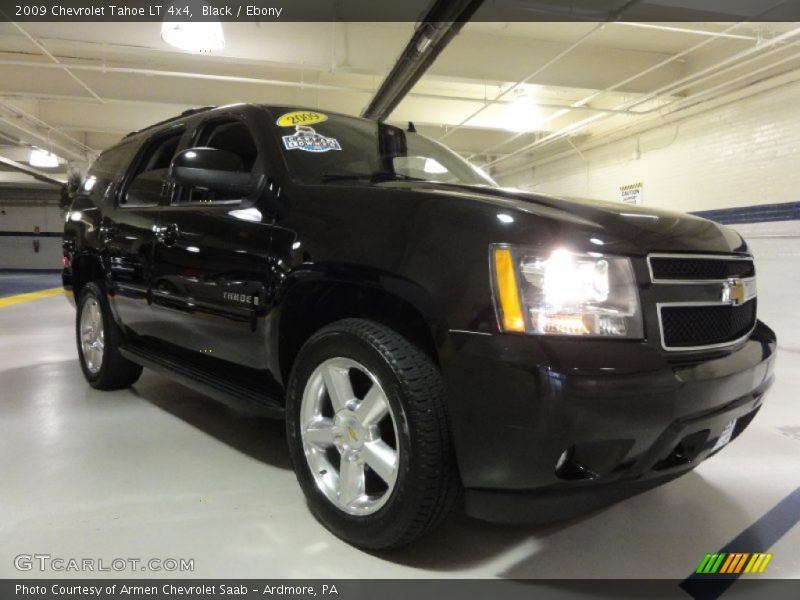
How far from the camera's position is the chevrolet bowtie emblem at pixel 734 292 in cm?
165

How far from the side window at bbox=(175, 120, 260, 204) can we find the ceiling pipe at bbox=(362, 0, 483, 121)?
1458mm

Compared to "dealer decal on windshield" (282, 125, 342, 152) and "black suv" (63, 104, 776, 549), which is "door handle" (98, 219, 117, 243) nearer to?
"black suv" (63, 104, 776, 549)

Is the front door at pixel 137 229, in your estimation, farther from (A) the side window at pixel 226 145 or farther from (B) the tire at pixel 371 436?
(B) the tire at pixel 371 436

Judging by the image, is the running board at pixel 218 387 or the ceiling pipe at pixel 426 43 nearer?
the running board at pixel 218 387

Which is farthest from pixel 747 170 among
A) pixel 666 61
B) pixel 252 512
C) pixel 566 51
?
pixel 252 512

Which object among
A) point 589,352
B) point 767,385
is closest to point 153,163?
point 589,352

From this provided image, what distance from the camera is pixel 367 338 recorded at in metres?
1.62

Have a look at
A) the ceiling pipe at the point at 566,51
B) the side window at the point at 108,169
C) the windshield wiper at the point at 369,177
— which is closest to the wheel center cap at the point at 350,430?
the windshield wiper at the point at 369,177

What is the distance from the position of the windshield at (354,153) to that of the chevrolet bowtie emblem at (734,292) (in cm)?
132

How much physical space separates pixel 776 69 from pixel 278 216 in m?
7.70

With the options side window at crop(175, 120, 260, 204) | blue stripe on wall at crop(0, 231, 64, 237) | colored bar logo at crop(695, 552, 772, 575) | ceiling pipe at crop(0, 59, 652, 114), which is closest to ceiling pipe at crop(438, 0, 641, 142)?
ceiling pipe at crop(0, 59, 652, 114)

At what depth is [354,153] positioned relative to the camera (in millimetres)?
2426

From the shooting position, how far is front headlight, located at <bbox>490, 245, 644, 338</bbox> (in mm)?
1381

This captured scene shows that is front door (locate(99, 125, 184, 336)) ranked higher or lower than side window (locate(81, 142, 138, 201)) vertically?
lower
